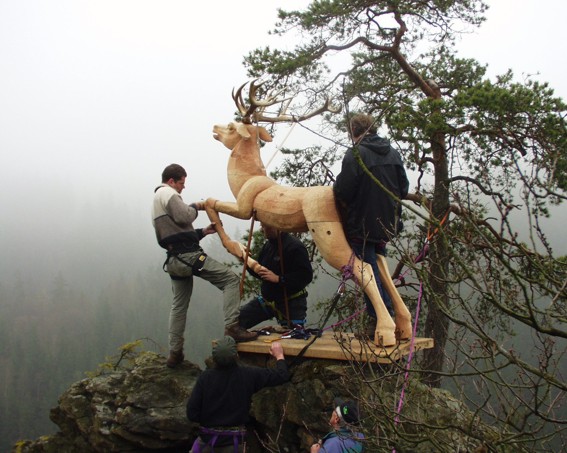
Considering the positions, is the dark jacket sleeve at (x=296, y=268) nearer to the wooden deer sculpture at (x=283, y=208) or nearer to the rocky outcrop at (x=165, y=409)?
the wooden deer sculpture at (x=283, y=208)

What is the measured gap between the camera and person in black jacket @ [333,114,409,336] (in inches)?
179

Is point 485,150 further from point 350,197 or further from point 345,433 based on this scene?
point 345,433

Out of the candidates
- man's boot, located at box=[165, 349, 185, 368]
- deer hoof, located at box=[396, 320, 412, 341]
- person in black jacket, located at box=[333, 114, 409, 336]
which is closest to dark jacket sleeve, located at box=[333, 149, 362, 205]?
person in black jacket, located at box=[333, 114, 409, 336]

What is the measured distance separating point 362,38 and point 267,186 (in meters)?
4.15

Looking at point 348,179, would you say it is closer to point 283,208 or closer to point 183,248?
point 283,208

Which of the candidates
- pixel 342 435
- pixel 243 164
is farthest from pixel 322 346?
pixel 243 164

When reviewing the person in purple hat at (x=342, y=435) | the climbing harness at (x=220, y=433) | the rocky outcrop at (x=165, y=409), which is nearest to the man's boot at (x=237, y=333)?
the rocky outcrop at (x=165, y=409)

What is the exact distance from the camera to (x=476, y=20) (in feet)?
28.1

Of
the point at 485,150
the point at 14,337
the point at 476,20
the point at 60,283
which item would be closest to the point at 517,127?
the point at 485,150

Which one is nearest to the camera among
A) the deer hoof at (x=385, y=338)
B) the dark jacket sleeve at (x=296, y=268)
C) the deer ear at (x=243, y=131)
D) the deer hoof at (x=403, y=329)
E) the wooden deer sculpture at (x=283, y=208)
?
the deer hoof at (x=385, y=338)

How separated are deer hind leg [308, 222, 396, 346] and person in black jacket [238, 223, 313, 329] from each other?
72cm

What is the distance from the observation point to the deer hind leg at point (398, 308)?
15.7 ft

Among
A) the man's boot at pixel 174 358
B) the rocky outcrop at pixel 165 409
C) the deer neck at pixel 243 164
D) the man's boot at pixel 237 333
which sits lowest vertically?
the rocky outcrop at pixel 165 409

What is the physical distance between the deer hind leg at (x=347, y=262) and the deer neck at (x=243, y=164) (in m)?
1.09
